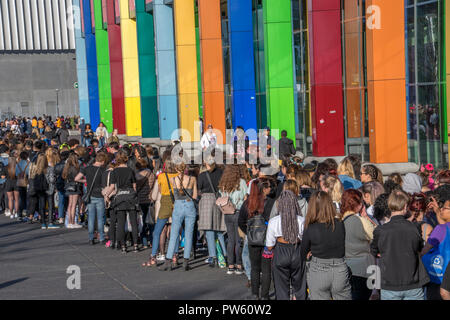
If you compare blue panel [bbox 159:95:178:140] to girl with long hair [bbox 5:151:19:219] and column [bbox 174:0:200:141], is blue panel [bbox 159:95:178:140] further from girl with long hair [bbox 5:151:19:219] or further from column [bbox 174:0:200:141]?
girl with long hair [bbox 5:151:19:219]

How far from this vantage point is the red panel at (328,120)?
1995 centimetres

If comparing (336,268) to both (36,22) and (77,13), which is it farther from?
(36,22)

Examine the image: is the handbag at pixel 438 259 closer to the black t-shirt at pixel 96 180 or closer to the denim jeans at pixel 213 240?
the denim jeans at pixel 213 240

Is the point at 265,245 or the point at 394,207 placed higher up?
the point at 394,207

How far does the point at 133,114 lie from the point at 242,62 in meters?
12.0

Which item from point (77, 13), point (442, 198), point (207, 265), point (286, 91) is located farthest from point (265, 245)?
point (77, 13)

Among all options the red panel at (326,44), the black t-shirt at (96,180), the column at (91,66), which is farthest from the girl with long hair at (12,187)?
the column at (91,66)

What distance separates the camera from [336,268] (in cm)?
775

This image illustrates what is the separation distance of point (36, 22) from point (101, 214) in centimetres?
6158

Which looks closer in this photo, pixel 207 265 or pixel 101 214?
pixel 207 265

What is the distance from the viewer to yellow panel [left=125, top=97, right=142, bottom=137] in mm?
37750

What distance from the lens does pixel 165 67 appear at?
1231 inches

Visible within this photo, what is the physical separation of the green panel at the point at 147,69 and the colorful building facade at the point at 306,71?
46 mm

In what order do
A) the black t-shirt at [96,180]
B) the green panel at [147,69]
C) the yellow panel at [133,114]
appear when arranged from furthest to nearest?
the yellow panel at [133,114], the green panel at [147,69], the black t-shirt at [96,180]
